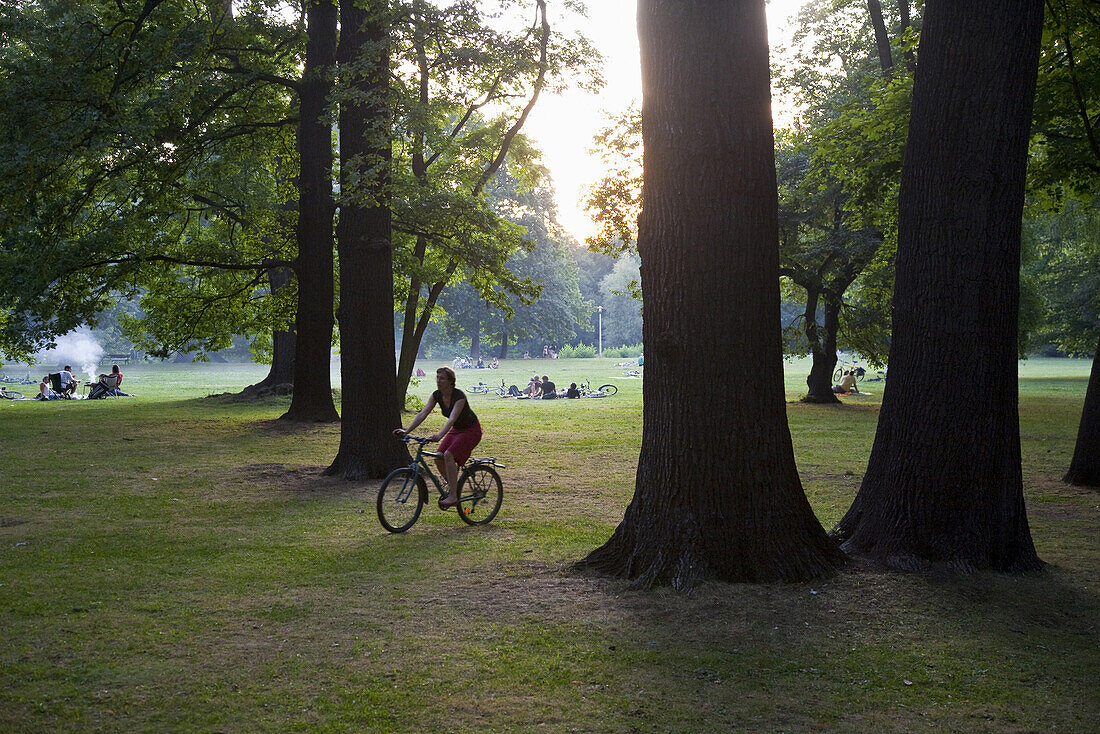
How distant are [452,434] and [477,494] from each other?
0.77m

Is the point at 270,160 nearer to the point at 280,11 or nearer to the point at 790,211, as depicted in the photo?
the point at 280,11

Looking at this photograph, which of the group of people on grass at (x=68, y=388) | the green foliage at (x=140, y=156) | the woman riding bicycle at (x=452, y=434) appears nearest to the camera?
the woman riding bicycle at (x=452, y=434)

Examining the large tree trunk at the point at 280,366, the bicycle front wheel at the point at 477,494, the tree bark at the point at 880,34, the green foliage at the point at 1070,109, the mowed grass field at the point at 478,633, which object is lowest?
the mowed grass field at the point at 478,633

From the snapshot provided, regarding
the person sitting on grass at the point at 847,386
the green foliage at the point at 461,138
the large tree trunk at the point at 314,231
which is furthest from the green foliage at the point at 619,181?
the person sitting on grass at the point at 847,386

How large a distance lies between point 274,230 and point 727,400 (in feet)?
61.0

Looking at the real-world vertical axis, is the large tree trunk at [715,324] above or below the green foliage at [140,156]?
below

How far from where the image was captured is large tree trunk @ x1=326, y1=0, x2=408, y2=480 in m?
13.2

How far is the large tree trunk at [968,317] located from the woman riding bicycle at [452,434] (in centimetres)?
431

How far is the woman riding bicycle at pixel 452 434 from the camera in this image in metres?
9.84

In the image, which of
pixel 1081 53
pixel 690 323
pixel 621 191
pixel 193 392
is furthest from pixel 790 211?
pixel 193 392

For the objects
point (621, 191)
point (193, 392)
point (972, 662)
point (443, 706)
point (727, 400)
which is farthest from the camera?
point (193, 392)

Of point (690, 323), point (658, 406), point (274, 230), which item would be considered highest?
point (274, 230)

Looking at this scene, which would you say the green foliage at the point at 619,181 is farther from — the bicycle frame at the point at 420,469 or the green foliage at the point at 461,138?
the bicycle frame at the point at 420,469

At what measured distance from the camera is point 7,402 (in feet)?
104
